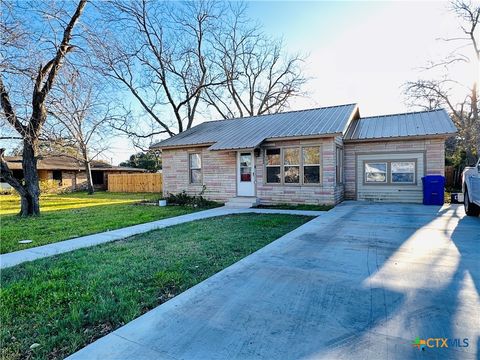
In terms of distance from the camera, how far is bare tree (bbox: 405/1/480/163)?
20053mm

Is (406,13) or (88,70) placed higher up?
(406,13)

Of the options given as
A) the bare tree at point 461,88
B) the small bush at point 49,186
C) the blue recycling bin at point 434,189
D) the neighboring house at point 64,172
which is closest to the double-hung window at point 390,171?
the blue recycling bin at point 434,189

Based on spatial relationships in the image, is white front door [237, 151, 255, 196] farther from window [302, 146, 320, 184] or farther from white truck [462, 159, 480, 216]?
white truck [462, 159, 480, 216]

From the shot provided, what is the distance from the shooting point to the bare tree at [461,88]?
20.1 meters

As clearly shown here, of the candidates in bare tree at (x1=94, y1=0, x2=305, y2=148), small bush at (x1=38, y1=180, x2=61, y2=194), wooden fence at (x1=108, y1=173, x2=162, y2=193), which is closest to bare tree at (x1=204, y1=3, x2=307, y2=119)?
bare tree at (x1=94, y1=0, x2=305, y2=148)

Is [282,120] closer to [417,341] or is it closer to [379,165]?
[379,165]

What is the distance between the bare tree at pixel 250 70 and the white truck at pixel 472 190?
19280mm

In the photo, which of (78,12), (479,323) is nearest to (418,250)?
(479,323)

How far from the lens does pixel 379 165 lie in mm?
11812

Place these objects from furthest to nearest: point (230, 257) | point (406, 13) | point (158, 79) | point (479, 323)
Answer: point (158, 79)
point (406, 13)
point (230, 257)
point (479, 323)

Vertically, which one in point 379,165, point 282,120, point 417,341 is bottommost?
point 417,341

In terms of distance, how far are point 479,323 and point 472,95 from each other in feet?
80.1

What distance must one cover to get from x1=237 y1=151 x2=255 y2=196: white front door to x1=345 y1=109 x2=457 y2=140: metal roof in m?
4.32

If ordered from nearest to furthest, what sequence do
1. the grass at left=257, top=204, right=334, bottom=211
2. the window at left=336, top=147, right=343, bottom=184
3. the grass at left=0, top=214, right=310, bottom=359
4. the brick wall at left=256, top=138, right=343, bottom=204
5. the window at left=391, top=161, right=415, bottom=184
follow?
the grass at left=0, top=214, right=310, bottom=359 → the grass at left=257, top=204, right=334, bottom=211 → the brick wall at left=256, top=138, right=343, bottom=204 → the window at left=391, top=161, right=415, bottom=184 → the window at left=336, top=147, right=343, bottom=184
